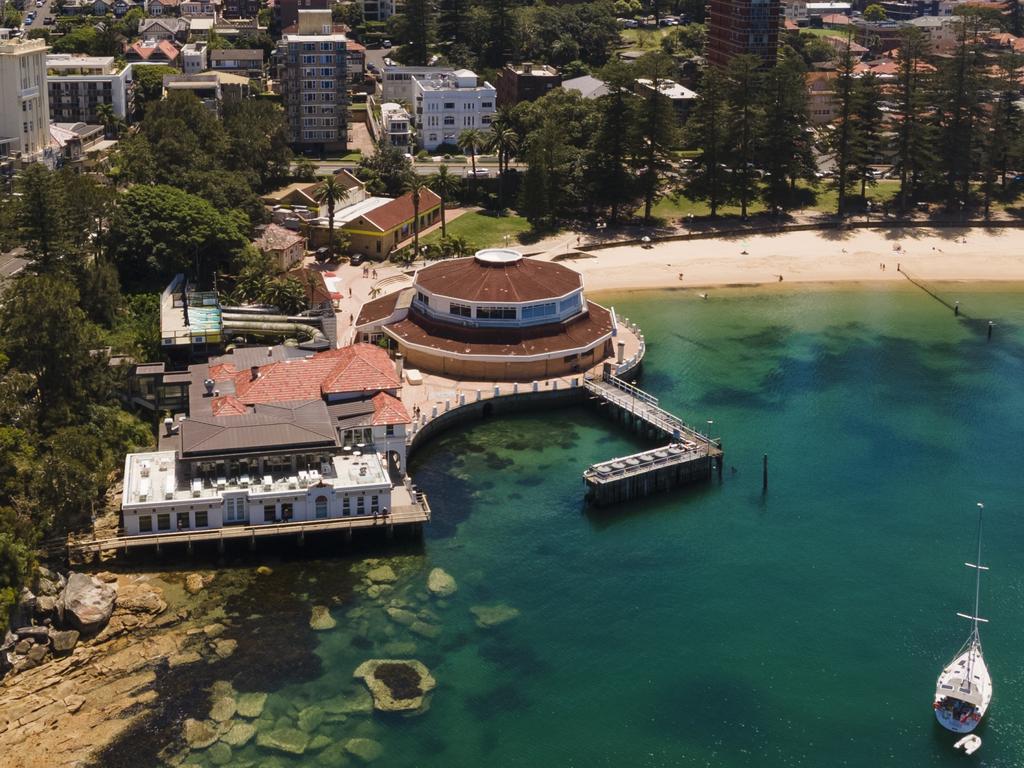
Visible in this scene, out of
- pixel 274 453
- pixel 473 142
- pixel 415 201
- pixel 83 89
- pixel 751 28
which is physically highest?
pixel 751 28

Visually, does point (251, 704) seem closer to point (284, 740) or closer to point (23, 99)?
point (284, 740)

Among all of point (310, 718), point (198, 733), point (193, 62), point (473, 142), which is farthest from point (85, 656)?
point (193, 62)

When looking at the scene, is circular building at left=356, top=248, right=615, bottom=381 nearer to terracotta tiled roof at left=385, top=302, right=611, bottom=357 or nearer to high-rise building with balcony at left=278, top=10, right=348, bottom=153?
terracotta tiled roof at left=385, top=302, right=611, bottom=357

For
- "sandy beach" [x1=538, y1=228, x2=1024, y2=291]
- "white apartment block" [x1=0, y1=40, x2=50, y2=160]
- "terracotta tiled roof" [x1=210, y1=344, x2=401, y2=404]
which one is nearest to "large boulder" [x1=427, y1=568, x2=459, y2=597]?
"terracotta tiled roof" [x1=210, y1=344, x2=401, y2=404]

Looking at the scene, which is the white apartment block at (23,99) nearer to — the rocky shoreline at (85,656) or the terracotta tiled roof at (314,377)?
the terracotta tiled roof at (314,377)

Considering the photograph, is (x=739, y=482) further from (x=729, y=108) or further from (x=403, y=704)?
(x=729, y=108)

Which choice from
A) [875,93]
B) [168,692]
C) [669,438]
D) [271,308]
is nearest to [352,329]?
[271,308]
